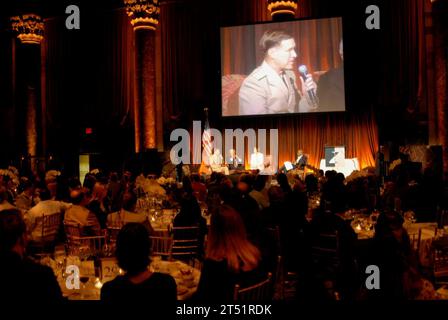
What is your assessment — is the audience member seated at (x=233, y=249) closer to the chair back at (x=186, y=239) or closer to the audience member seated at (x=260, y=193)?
the chair back at (x=186, y=239)

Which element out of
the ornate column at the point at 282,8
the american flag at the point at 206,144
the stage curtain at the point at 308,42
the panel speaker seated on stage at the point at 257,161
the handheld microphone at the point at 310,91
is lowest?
the panel speaker seated on stage at the point at 257,161

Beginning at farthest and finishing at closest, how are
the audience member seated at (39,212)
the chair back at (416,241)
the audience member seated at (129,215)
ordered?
the audience member seated at (39,212), the audience member seated at (129,215), the chair back at (416,241)

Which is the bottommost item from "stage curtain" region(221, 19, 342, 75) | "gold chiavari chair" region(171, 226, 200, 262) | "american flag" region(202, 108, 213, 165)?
"gold chiavari chair" region(171, 226, 200, 262)

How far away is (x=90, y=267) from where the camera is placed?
13.3 ft

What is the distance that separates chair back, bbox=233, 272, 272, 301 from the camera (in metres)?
2.77

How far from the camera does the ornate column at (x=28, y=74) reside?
16.2 metres

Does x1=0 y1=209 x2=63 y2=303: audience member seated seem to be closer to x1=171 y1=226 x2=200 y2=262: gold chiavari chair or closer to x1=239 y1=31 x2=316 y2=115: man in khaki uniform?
x1=171 y1=226 x2=200 y2=262: gold chiavari chair

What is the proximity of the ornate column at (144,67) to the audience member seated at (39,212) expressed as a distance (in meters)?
8.80

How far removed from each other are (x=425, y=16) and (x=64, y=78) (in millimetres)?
12577

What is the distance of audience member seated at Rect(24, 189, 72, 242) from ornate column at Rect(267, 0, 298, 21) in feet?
33.4

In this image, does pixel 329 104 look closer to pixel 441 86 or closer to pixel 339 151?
pixel 339 151

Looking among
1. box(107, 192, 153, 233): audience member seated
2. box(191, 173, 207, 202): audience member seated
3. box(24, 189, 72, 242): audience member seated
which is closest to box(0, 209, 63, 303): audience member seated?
box(107, 192, 153, 233): audience member seated

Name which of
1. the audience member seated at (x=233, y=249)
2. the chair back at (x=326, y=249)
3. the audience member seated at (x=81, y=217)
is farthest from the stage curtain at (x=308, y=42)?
the audience member seated at (x=233, y=249)
